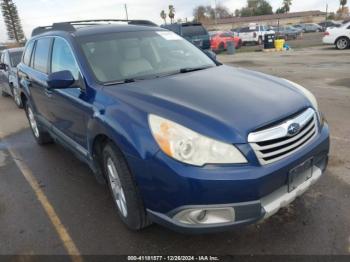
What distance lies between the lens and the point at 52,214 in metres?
3.79

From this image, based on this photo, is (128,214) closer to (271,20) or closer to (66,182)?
(66,182)

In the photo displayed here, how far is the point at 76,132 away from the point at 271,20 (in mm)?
87194

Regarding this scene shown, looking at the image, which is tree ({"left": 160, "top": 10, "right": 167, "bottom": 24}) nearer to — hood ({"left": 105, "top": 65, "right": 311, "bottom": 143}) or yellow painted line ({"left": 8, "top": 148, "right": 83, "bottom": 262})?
yellow painted line ({"left": 8, "top": 148, "right": 83, "bottom": 262})

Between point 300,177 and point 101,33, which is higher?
point 101,33

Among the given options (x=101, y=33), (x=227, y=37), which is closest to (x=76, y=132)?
(x=101, y=33)

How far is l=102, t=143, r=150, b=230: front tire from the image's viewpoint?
2955 millimetres

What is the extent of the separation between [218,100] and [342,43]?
787 inches

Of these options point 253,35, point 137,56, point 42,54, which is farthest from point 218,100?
point 253,35

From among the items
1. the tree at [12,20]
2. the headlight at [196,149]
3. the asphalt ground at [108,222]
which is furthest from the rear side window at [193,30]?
the tree at [12,20]

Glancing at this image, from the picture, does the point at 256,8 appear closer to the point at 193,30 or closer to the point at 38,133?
the point at 193,30

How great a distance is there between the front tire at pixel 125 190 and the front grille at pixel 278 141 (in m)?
1.01

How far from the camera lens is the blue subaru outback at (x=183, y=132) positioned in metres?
2.54

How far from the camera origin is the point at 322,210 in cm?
347

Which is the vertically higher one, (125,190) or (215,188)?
(215,188)
